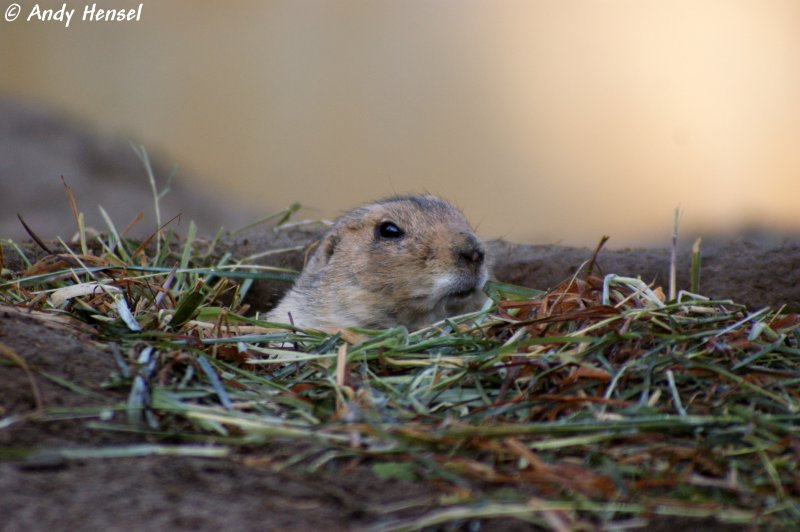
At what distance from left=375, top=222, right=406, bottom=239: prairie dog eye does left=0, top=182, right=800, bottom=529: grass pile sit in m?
0.70

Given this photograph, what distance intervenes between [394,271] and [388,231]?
0.88 ft

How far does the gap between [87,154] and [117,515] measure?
9554 mm

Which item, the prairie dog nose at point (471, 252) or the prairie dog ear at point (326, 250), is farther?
the prairie dog ear at point (326, 250)

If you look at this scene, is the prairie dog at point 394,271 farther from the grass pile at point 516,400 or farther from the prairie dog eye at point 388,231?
the grass pile at point 516,400

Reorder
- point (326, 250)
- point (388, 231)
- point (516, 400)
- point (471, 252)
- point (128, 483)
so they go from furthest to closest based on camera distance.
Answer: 1. point (326, 250)
2. point (388, 231)
3. point (471, 252)
4. point (516, 400)
5. point (128, 483)

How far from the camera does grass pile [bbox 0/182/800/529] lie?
1953 mm

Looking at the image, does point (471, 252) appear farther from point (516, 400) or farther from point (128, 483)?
point (128, 483)

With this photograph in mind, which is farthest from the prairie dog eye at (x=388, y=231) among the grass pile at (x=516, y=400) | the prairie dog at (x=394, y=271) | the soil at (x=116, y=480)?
the soil at (x=116, y=480)

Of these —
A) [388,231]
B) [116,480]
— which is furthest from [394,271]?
[116,480]

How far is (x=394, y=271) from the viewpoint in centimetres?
371

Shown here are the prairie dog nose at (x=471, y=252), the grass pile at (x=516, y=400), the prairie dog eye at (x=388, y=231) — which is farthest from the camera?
the prairie dog eye at (x=388, y=231)

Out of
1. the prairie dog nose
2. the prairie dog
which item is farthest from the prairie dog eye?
the prairie dog nose

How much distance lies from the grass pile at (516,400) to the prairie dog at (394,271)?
31 centimetres

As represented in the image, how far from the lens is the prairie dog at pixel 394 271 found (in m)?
3.59
